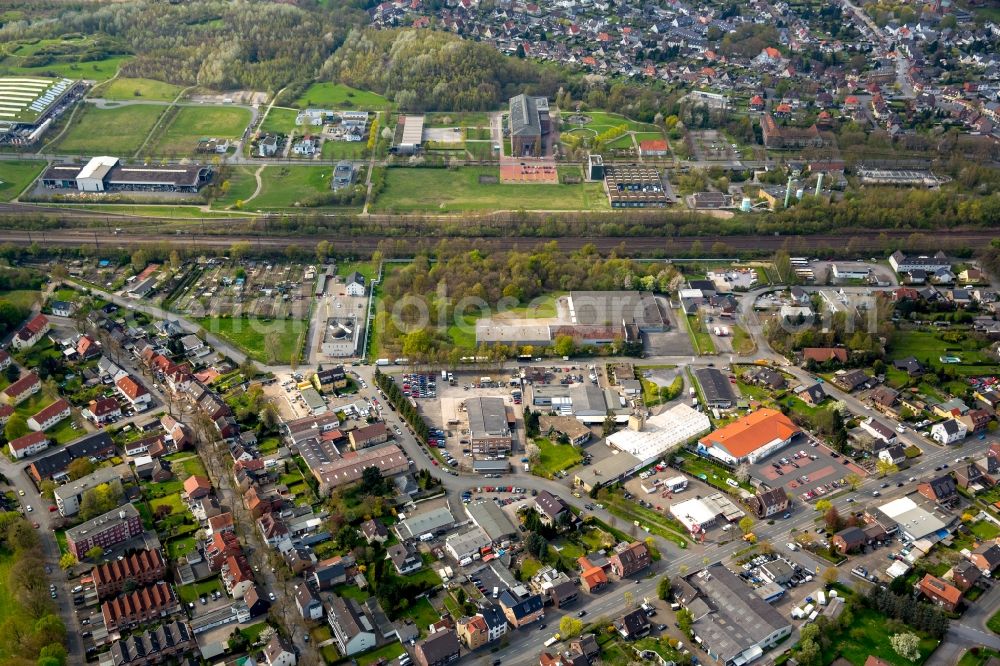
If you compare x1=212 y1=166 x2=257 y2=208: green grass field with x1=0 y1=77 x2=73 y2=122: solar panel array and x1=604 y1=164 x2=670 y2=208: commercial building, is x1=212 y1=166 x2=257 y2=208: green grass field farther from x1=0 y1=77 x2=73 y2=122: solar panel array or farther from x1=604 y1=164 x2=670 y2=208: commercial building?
x1=604 y1=164 x2=670 y2=208: commercial building

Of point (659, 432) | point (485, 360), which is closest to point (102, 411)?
point (485, 360)

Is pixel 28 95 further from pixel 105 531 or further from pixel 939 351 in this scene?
pixel 939 351

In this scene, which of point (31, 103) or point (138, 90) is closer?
point (31, 103)

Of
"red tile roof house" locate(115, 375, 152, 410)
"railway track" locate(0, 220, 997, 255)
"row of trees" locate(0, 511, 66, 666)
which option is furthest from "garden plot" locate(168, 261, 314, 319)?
"row of trees" locate(0, 511, 66, 666)

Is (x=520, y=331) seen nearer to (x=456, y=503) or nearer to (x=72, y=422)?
(x=456, y=503)

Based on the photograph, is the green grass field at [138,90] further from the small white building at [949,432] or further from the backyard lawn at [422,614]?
the small white building at [949,432]

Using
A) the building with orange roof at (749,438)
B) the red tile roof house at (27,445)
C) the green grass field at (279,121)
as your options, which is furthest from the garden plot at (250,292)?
the building with orange roof at (749,438)

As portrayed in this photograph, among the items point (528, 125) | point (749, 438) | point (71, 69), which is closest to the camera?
point (749, 438)

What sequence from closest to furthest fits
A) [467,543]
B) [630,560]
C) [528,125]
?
[630,560] → [467,543] → [528,125]
